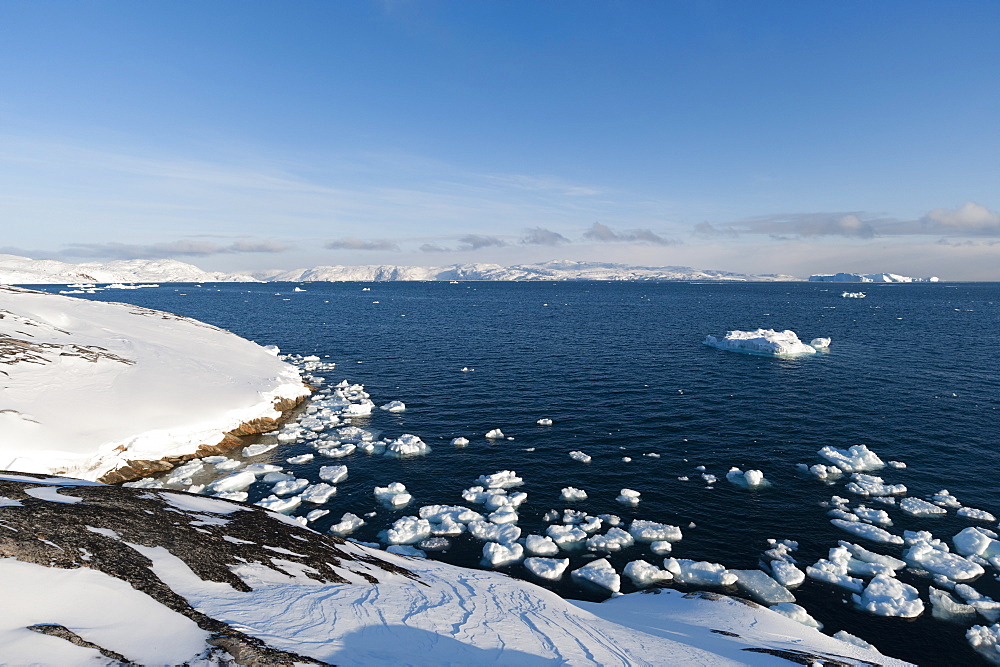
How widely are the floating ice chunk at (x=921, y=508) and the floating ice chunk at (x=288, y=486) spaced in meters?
30.4

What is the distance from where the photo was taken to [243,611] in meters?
9.48

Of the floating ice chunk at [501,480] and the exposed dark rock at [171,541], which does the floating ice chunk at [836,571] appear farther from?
the exposed dark rock at [171,541]

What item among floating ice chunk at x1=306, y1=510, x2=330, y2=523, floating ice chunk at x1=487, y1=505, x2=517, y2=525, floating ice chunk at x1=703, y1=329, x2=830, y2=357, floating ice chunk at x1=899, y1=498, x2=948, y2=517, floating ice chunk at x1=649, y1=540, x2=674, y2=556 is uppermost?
floating ice chunk at x1=703, y1=329, x2=830, y2=357

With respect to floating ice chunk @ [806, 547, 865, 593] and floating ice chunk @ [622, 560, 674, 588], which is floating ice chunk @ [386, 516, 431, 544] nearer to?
floating ice chunk @ [622, 560, 674, 588]

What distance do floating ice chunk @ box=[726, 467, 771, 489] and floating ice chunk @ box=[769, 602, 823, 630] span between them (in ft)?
28.8

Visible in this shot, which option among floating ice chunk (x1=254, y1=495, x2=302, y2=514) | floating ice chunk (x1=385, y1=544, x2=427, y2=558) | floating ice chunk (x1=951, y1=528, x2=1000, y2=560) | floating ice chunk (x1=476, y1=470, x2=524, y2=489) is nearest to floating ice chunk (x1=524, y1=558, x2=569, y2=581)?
floating ice chunk (x1=385, y1=544, x2=427, y2=558)

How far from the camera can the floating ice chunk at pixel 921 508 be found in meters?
21.4

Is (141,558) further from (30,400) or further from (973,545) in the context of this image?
(973,545)

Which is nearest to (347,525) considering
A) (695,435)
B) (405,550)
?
(405,550)

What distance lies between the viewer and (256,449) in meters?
29.1

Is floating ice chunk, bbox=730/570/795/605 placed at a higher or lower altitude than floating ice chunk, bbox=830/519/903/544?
lower

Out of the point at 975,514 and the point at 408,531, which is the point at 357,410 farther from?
the point at 975,514

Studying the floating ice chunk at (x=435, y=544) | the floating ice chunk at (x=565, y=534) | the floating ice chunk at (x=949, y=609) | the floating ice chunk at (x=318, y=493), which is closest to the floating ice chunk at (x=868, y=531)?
the floating ice chunk at (x=949, y=609)

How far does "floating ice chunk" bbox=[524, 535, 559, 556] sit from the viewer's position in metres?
18.9
